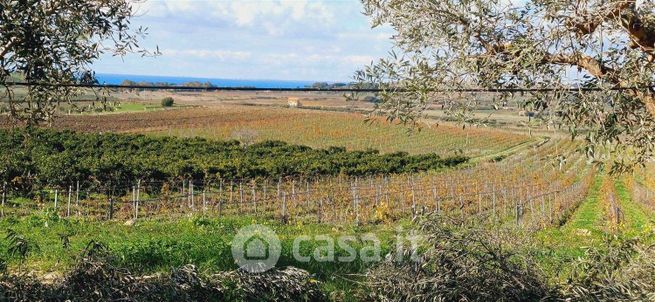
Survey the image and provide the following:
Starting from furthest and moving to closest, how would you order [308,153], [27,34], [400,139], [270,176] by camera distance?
[400,139] → [308,153] → [270,176] → [27,34]

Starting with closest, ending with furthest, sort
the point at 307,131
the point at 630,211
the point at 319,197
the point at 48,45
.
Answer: the point at 48,45, the point at 319,197, the point at 630,211, the point at 307,131

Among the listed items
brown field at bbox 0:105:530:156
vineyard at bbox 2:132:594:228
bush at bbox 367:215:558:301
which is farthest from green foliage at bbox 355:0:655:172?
brown field at bbox 0:105:530:156

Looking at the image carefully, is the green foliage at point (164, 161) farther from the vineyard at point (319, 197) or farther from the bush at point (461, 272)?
the bush at point (461, 272)

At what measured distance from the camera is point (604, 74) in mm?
6109

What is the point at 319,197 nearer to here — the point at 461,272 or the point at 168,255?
the point at 168,255

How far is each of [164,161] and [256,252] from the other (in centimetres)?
2161

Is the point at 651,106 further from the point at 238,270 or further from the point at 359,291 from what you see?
the point at 238,270

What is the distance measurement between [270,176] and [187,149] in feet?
29.5

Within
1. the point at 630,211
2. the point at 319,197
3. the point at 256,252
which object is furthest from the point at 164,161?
the point at 256,252

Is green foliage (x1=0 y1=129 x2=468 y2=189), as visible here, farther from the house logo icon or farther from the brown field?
the house logo icon

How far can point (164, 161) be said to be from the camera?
28.4 metres

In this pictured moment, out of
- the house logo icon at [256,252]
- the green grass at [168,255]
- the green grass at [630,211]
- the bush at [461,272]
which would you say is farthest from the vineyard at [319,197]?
the bush at [461,272]

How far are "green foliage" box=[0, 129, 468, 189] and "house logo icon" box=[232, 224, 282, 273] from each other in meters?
10.7

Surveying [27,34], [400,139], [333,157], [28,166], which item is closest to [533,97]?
[27,34]
